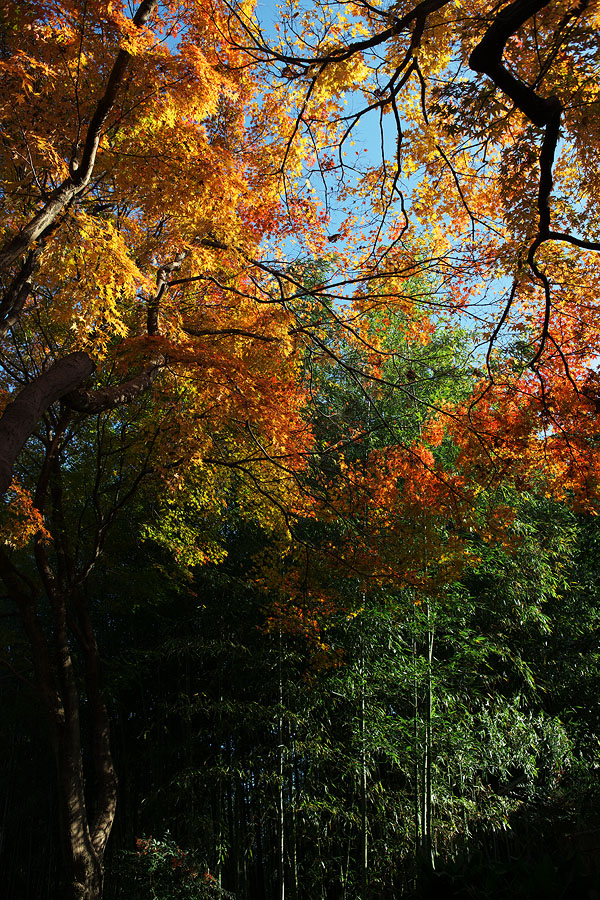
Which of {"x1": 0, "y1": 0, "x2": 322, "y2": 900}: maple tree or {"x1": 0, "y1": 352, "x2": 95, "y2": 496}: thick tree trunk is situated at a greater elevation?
{"x1": 0, "y1": 0, "x2": 322, "y2": 900}: maple tree

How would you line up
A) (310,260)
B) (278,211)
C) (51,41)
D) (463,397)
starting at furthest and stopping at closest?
1. (463,397)
2. (310,260)
3. (278,211)
4. (51,41)

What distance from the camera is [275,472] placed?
5824 millimetres

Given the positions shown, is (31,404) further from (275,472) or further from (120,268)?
(275,472)

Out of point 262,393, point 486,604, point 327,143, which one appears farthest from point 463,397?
point 327,143

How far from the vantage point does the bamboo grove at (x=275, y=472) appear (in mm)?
3359

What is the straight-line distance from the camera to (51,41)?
3.56 metres

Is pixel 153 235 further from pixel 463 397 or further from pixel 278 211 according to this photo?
pixel 463 397

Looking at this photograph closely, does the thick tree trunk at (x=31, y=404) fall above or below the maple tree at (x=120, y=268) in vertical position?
below

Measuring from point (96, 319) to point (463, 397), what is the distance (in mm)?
4781

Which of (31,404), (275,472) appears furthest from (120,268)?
(275,472)

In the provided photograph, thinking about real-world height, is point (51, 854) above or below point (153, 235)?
below

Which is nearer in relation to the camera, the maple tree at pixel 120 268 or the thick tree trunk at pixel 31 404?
the thick tree trunk at pixel 31 404

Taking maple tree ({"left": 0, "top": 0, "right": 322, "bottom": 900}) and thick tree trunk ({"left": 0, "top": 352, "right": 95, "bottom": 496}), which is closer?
thick tree trunk ({"left": 0, "top": 352, "right": 95, "bottom": 496})

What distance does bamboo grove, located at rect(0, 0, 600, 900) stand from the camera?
3.36 metres
